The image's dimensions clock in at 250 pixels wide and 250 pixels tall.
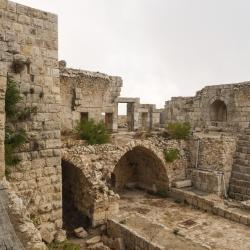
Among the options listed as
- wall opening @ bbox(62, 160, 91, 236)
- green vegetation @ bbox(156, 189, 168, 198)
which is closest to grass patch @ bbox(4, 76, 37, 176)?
wall opening @ bbox(62, 160, 91, 236)

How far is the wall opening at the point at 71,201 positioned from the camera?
10211 millimetres

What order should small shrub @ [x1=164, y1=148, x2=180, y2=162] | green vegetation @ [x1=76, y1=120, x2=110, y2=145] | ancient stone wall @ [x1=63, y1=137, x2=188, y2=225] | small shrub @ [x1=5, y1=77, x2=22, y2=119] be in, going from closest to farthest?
small shrub @ [x1=5, y1=77, x2=22, y2=119] → ancient stone wall @ [x1=63, y1=137, x2=188, y2=225] → green vegetation @ [x1=76, y1=120, x2=110, y2=145] → small shrub @ [x1=164, y1=148, x2=180, y2=162]

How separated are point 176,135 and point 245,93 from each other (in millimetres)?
4148

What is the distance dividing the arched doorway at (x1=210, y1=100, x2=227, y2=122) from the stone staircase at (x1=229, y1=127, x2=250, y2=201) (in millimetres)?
3748

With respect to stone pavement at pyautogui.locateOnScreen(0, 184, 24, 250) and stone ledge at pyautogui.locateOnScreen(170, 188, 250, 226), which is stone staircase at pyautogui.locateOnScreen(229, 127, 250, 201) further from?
stone pavement at pyautogui.locateOnScreen(0, 184, 24, 250)

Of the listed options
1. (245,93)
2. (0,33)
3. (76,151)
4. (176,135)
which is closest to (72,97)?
(76,151)

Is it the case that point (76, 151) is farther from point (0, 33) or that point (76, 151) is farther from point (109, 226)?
point (0, 33)

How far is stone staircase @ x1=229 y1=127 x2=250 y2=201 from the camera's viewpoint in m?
12.7

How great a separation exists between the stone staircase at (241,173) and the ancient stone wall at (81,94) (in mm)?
6617

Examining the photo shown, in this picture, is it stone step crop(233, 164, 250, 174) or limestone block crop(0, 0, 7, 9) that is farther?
stone step crop(233, 164, 250, 174)

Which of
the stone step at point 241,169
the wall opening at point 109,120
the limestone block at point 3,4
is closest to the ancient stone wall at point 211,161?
the stone step at point 241,169

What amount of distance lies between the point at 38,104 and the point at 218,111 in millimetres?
12350

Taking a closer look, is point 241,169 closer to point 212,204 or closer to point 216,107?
point 212,204

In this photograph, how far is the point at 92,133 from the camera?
1171 centimetres
